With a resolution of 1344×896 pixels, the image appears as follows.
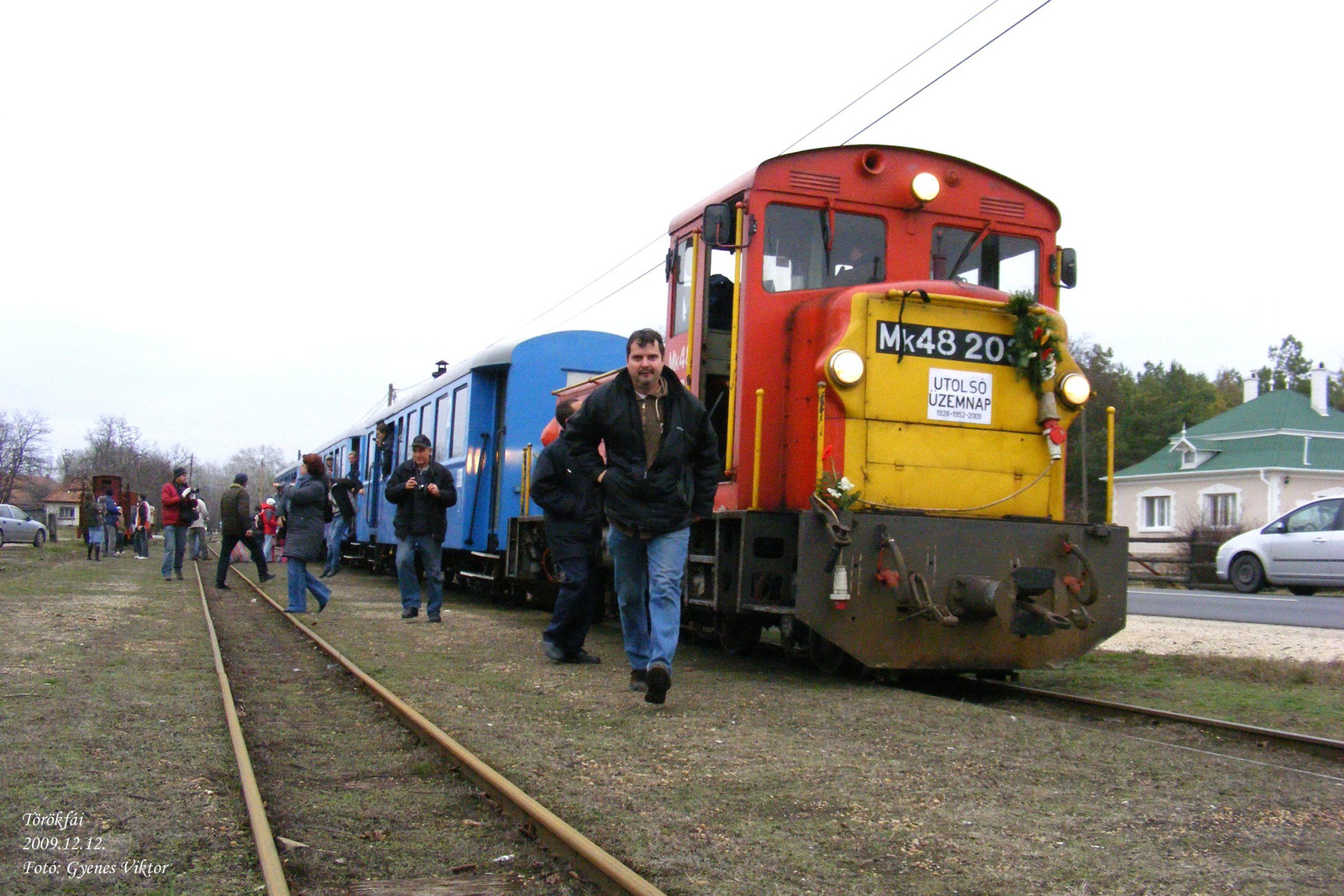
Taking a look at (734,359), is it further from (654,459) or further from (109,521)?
(109,521)

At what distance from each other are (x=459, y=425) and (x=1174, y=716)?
10.3m

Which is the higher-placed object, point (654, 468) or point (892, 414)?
point (892, 414)

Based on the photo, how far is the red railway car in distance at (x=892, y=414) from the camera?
6691mm

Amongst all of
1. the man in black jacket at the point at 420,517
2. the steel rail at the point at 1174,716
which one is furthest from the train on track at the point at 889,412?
the man in black jacket at the point at 420,517

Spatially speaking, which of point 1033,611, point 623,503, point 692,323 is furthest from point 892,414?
point 623,503

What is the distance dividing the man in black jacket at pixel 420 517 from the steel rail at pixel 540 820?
477 cm

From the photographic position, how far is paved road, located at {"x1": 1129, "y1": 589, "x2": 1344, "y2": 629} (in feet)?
45.4

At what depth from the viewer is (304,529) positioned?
11.7 metres

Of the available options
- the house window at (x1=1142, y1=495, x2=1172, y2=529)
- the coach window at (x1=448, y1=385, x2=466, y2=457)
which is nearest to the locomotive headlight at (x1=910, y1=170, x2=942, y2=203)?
the coach window at (x1=448, y1=385, x2=466, y2=457)

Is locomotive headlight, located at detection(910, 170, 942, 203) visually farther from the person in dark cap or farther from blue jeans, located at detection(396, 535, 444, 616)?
the person in dark cap

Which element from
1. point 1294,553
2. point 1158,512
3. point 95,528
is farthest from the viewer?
point 1158,512

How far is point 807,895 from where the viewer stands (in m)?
3.15

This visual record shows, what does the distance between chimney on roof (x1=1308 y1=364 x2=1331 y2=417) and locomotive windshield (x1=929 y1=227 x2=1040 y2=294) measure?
137 ft

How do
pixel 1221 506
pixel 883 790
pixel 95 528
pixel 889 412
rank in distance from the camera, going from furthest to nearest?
pixel 1221 506
pixel 95 528
pixel 889 412
pixel 883 790
